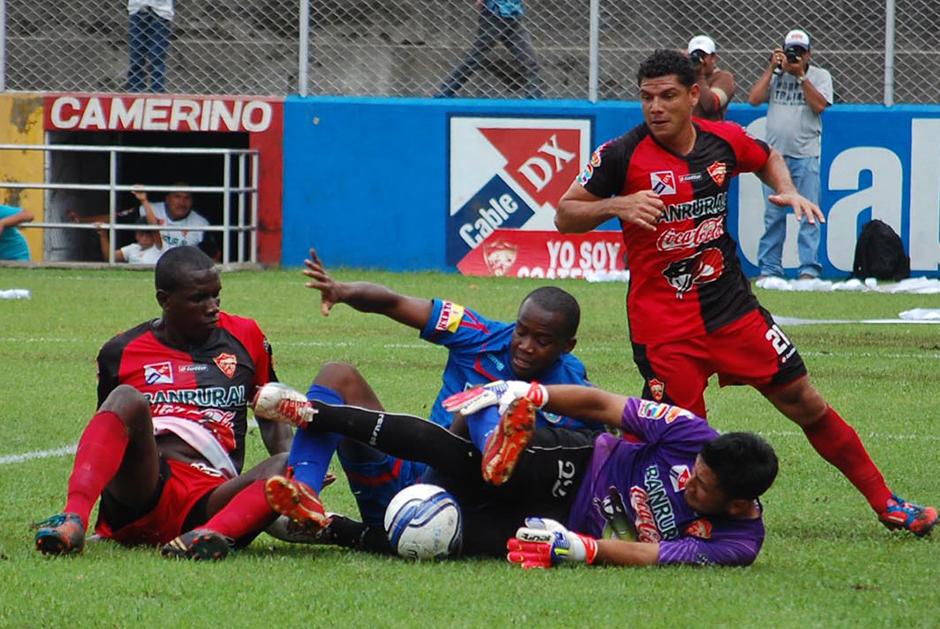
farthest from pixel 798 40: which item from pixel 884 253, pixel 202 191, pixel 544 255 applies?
pixel 202 191

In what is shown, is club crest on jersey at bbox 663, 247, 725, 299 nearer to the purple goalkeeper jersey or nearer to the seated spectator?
the purple goalkeeper jersey

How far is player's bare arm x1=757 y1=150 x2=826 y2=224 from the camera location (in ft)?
21.1

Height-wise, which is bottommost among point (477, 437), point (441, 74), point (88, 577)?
point (88, 577)

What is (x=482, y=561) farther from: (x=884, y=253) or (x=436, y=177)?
(x=436, y=177)

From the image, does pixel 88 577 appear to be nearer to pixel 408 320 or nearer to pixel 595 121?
pixel 408 320

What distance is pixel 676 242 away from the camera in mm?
6461

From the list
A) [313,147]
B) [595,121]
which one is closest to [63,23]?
[313,147]

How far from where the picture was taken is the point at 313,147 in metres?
17.2

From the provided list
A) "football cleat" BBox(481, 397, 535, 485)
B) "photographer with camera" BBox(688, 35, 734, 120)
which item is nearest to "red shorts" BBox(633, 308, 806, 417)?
"football cleat" BBox(481, 397, 535, 485)

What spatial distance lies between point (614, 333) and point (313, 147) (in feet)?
19.2

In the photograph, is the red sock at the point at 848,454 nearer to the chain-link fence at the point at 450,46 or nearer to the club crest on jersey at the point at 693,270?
the club crest on jersey at the point at 693,270

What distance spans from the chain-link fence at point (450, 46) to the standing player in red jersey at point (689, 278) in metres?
10.7

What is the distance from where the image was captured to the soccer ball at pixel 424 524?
18.1 ft

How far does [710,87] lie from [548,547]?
10.7 m
